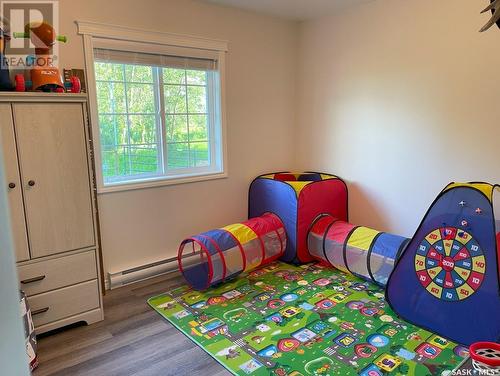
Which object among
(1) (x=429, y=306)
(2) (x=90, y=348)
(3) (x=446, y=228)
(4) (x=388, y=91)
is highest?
(4) (x=388, y=91)

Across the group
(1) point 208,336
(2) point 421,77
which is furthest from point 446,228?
(1) point 208,336

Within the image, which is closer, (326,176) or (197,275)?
(197,275)

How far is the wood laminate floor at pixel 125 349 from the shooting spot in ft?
6.45

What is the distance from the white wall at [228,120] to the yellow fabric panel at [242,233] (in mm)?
547

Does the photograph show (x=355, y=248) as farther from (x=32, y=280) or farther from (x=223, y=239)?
(x=32, y=280)

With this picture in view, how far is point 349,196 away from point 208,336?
2052mm

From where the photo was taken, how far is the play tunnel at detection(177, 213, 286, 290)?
2787 millimetres

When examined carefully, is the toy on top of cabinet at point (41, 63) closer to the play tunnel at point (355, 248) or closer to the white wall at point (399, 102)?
the play tunnel at point (355, 248)

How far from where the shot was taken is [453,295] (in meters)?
2.15

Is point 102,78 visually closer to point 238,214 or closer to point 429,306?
point 238,214

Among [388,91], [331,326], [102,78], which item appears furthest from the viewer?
[388,91]

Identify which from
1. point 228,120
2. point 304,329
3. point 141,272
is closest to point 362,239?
point 304,329

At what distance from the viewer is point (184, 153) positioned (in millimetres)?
3371

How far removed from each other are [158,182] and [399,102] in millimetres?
2148
